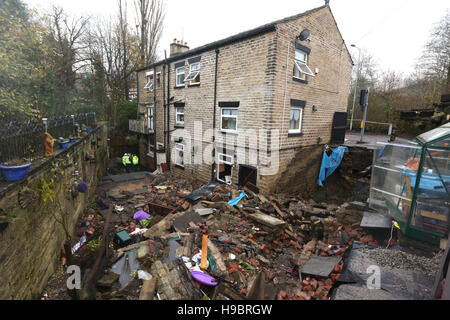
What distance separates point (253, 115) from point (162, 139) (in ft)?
29.3

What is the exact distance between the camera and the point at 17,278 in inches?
136

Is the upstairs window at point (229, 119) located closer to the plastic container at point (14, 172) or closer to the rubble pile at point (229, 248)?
the rubble pile at point (229, 248)

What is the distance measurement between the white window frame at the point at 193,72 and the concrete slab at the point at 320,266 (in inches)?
415

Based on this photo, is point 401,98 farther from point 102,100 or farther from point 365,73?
point 102,100

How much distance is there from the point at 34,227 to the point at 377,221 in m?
7.95

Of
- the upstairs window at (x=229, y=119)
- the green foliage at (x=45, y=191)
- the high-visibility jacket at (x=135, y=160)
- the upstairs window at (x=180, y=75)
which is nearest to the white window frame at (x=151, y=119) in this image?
the high-visibility jacket at (x=135, y=160)

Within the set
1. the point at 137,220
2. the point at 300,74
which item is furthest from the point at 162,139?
the point at 300,74

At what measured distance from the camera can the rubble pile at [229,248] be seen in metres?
4.03

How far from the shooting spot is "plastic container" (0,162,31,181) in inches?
138

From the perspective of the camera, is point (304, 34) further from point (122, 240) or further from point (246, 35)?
point (122, 240)

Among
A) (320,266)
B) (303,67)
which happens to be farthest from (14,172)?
(303,67)

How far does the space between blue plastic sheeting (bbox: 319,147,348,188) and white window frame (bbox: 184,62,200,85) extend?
843cm

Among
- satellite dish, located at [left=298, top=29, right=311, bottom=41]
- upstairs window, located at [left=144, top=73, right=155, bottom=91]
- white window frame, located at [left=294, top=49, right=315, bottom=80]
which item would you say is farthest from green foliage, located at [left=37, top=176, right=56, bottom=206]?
upstairs window, located at [left=144, top=73, right=155, bottom=91]

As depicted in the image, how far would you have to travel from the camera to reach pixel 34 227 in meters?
4.13
